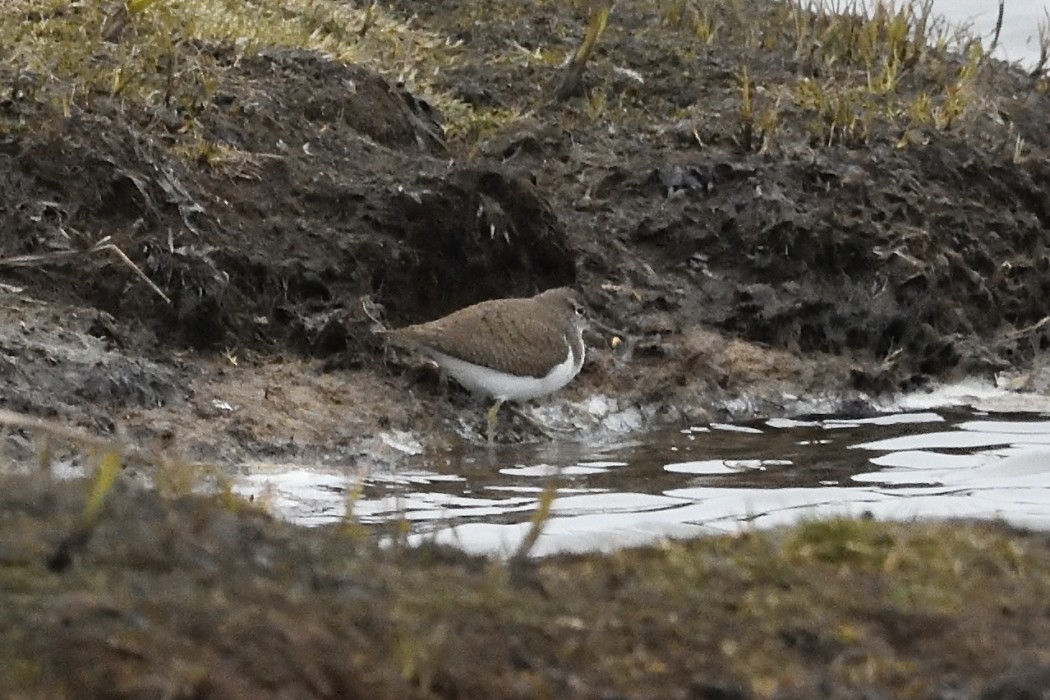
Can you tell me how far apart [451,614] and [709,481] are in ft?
13.0

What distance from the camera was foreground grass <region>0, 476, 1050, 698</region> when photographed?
326 centimetres

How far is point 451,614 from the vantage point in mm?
3648

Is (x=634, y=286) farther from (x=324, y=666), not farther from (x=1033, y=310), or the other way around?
(x=324, y=666)

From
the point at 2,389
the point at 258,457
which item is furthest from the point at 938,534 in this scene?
the point at 2,389

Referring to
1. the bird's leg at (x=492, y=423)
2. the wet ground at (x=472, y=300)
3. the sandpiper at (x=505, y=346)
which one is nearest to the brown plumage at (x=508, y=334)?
the sandpiper at (x=505, y=346)

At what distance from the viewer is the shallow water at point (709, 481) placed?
6.34 meters

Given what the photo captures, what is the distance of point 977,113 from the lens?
11461 mm

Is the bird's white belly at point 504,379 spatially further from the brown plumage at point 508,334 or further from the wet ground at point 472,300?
the wet ground at point 472,300

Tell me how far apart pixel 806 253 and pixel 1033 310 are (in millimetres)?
1590

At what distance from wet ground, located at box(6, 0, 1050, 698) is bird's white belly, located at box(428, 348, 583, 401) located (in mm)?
205

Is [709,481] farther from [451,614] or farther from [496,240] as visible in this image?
[451,614]

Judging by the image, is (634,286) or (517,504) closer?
(517,504)

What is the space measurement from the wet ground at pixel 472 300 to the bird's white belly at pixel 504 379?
0.20 meters

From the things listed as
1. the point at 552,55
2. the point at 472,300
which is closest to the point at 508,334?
the point at 472,300
